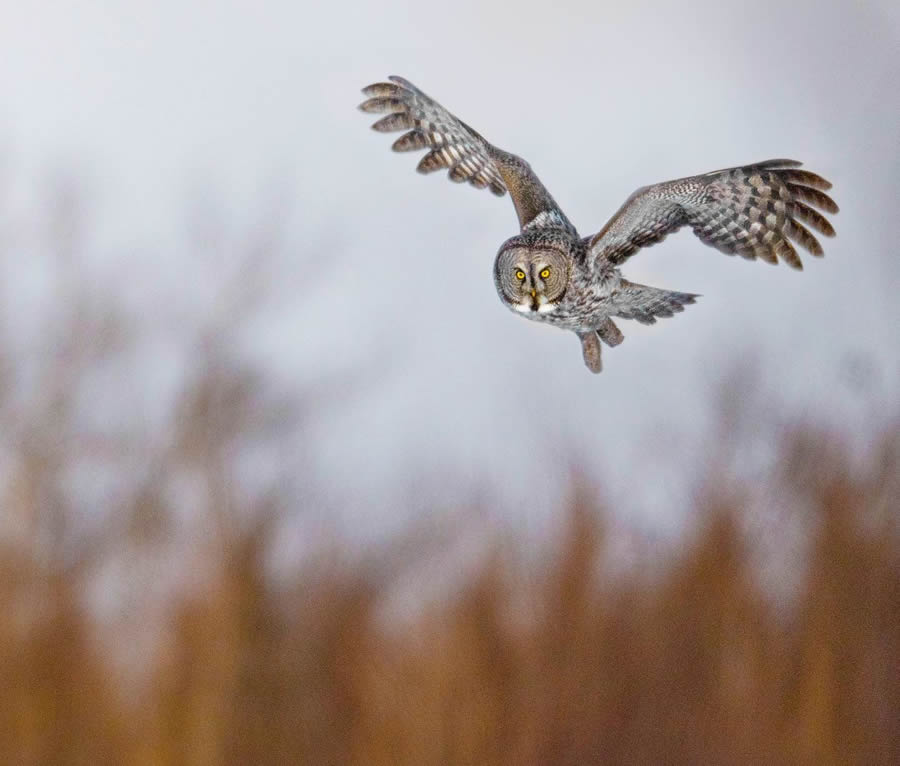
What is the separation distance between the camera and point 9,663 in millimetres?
7145

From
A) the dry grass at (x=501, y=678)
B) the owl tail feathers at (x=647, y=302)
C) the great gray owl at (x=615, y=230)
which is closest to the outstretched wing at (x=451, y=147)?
the great gray owl at (x=615, y=230)

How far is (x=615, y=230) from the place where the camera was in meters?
1.99

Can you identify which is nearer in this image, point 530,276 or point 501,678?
point 530,276

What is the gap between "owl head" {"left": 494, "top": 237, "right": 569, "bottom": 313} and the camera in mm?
1897

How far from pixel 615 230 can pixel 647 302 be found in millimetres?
259

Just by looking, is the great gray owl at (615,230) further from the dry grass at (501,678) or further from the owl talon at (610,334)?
the dry grass at (501,678)

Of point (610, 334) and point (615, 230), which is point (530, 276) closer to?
point (615, 230)

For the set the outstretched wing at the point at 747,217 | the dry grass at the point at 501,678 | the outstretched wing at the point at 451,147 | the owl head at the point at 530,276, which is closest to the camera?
the owl head at the point at 530,276

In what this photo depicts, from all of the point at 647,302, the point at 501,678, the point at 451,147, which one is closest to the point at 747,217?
the point at 647,302

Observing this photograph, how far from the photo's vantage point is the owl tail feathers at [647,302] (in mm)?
2133

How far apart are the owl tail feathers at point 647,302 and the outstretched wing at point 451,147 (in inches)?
7.3

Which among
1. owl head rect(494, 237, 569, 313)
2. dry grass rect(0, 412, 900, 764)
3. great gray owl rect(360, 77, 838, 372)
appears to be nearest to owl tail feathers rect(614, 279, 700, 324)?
great gray owl rect(360, 77, 838, 372)

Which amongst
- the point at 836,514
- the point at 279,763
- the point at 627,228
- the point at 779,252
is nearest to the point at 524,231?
the point at 627,228

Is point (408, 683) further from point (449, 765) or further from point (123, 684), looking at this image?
point (123, 684)
